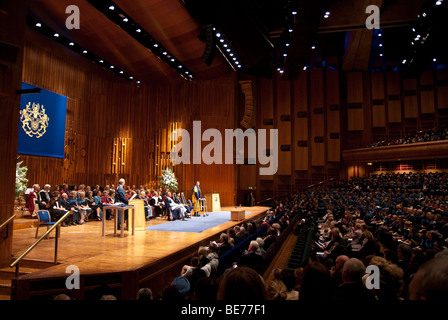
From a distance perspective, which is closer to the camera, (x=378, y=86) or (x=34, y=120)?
(x=34, y=120)

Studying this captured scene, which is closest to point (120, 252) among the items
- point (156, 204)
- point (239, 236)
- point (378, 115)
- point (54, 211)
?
point (239, 236)

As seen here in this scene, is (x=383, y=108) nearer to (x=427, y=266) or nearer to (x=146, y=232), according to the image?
(x=146, y=232)

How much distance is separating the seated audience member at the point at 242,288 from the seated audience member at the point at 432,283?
1.67ft

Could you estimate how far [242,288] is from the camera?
115cm

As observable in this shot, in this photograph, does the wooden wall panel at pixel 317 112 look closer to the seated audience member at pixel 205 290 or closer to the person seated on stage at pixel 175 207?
the person seated on stage at pixel 175 207

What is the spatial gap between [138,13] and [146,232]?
726 centimetres

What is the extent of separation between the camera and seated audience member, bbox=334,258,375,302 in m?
1.84

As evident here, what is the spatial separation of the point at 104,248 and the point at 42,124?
745 cm

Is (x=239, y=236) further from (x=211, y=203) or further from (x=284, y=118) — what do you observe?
(x=284, y=118)

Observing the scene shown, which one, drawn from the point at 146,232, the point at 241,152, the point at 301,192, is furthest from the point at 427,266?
the point at 301,192

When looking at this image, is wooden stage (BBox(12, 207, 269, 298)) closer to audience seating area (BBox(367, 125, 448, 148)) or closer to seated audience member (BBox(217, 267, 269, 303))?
seated audience member (BBox(217, 267, 269, 303))

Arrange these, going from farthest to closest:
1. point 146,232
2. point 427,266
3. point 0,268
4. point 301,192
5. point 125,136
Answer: point 301,192, point 125,136, point 146,232, point 0,268, point 427,266

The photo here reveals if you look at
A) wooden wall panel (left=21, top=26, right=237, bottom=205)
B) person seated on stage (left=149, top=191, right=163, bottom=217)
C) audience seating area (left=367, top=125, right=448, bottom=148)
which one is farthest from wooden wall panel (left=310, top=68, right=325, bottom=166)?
person seated on stage (left=149, top=191, right=163, bottom=217)

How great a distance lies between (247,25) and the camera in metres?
10.1
